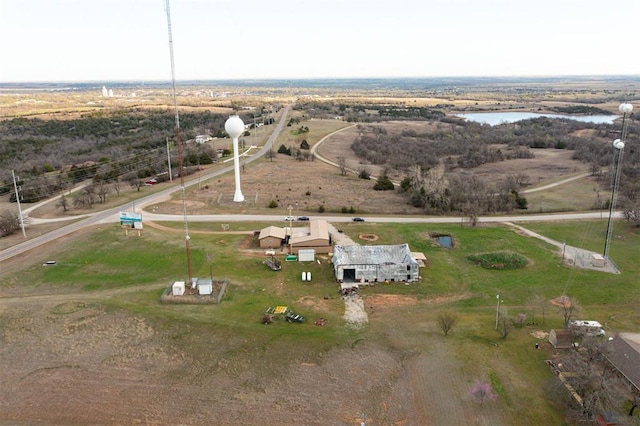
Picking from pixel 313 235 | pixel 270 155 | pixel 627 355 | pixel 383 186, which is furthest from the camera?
pixel 270 155

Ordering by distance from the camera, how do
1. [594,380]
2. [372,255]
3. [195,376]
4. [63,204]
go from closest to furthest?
[594,380], [195,376], [372,255], [63,204]

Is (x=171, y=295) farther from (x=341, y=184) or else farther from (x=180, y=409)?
(x=341, y=184)

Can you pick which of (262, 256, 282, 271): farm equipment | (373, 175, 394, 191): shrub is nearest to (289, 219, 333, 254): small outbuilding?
(262, 256, 282, 271): farm equipment

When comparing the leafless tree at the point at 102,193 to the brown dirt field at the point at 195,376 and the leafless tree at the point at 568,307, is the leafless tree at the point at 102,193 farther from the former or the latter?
the leafless tree at the point at 568,307

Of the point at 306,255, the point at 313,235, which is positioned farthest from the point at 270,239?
the point at 306,255

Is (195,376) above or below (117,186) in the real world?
below

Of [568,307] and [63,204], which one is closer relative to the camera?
[568,307]

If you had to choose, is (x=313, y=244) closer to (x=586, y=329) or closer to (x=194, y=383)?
(x=194, y=383)

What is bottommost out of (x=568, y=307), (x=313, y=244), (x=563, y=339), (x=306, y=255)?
(x=568, y=307)
